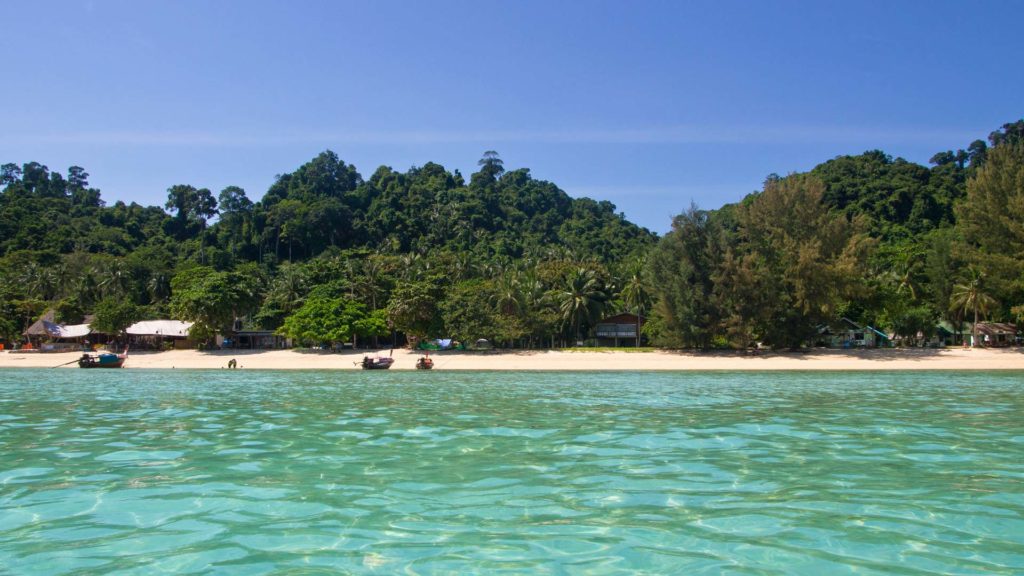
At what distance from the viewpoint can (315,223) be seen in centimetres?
11431

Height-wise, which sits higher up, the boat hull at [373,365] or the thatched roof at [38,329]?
the thatched roof at [38,329]

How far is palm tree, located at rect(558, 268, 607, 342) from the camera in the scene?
67.1 meters

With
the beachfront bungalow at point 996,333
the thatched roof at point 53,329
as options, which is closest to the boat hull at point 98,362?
the thatched roof at point 53,329

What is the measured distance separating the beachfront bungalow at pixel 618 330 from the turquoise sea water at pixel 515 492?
51.1 m

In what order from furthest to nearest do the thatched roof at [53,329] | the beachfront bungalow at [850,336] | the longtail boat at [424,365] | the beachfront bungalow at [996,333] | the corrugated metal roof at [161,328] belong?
the thatched roof at [53,329] → the corrugated metal roof at [161,328] → the beachfront bungalow at [996,333] → the beachfront bungalow at [850,336] → the longtail boat at [424,365]

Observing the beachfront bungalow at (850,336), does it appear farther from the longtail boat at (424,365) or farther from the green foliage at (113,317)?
the green foliage at (113,317)

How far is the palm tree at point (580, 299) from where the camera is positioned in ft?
220

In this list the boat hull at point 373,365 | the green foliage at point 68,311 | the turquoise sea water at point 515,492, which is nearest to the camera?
the turquoise sea water at point 515,492

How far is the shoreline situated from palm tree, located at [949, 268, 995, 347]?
5.36 metres

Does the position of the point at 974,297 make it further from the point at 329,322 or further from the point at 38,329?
the point at 38,329

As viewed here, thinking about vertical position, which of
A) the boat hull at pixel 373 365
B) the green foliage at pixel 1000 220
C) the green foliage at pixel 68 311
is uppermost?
the green foliage at pixel 1000 220

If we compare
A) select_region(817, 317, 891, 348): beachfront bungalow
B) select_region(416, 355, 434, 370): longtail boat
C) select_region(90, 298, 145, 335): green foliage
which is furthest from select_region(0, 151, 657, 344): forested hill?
select_region(817, 317, 891, 348): beachfront bungalow

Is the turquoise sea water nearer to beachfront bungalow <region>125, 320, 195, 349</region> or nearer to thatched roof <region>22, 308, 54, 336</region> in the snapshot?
beachfront bungalow <region>125, 320, 195, 349</region>

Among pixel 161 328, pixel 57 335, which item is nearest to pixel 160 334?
pixel 161 328
